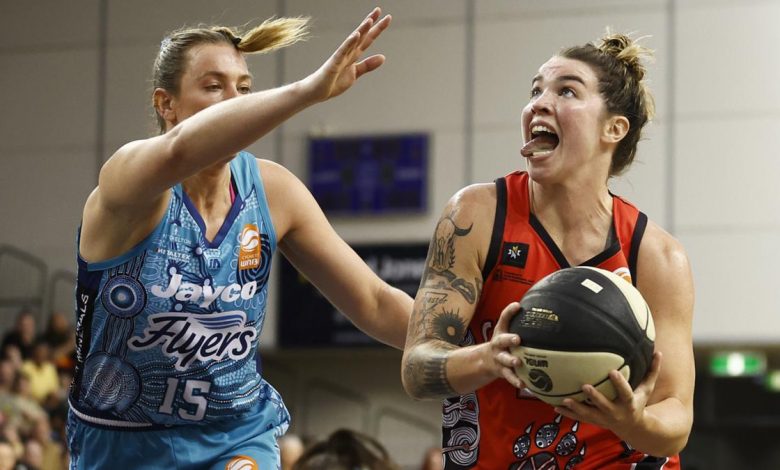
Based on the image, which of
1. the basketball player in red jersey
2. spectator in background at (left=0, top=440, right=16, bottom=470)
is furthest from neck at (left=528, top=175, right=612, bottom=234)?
spectator in background at (left=0, top=440, right=16, bottom=470)

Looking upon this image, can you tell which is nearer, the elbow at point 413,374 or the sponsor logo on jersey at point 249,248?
the elbow at point 413,374

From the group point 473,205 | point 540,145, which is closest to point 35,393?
point 473,205

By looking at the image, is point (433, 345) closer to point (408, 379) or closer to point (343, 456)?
point (408, 379)

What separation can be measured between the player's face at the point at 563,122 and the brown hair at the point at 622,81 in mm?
44

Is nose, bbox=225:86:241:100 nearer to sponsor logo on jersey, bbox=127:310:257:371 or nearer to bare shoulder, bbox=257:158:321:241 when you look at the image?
bare shoulder, bbox=257:158:321:241

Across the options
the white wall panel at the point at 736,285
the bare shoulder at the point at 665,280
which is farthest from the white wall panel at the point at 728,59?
the bare shoulder at the point at 665,280

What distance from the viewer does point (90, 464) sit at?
421cm

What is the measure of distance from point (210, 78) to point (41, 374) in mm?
9738

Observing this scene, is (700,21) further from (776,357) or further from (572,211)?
(572,211)

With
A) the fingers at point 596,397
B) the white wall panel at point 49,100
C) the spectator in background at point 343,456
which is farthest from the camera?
the white wall panel at point 49,100

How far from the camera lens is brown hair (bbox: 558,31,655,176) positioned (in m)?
4.20

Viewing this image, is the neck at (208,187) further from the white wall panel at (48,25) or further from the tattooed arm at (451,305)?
the white wall panel at (48,25)

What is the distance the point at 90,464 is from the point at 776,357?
42.9 ft

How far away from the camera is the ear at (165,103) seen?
4.29 m
